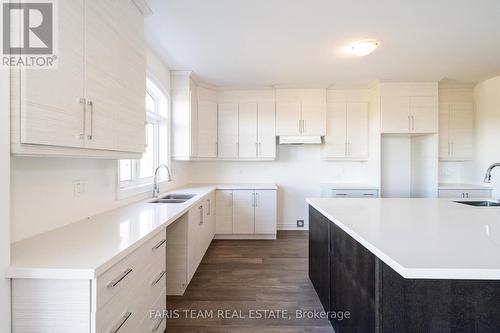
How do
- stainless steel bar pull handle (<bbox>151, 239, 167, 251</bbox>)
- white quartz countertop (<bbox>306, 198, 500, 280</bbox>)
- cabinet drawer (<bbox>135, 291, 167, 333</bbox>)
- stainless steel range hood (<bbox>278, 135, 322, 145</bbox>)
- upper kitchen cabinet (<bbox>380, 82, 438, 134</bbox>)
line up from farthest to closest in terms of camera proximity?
stainless steel range hood (<bbox>278, 135, 322, 145</bbox>) < upper kitchen cabinet (<bbox>380, 82, 438, 134</bbox>) < stainless steel bar pull handle (<bbox>151, 239, 167, 251</bbox>) < cabinet drawer (<bbox>135, 291, 167, 333</bbox>) < white quartz countertop (<bbox>306, 198, 500, 280</bbox>)

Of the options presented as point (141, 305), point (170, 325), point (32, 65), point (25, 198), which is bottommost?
point (170, 325)

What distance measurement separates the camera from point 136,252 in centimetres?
133

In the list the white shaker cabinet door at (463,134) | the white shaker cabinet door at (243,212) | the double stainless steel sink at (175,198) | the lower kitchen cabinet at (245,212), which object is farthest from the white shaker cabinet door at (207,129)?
the white shaker cabinet door at (463,134)

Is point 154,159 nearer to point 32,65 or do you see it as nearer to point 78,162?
point 78,162

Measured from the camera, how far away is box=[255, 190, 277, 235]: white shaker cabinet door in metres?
3.97

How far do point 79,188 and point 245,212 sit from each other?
2.60 m

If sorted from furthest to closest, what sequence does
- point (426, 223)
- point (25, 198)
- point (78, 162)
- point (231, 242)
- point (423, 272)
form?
point (231, 242) → point (78, 162) → point (426, 223) → point (25, 198) → point (423, 272)

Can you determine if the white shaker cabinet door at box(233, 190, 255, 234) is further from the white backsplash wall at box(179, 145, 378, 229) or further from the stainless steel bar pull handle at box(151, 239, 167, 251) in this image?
the stainless steel bar pull handle at box(151, 239, 167, 251)

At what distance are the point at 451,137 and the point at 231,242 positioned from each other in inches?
164

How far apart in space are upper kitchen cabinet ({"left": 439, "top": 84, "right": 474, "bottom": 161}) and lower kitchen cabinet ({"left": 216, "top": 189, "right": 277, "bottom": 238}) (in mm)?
3091

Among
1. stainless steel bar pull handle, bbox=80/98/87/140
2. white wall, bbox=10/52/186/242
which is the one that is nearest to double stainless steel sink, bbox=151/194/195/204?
white wall, bbox=10/52/186/242

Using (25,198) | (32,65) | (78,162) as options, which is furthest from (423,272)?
(78,162)

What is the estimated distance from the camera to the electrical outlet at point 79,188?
1695mm

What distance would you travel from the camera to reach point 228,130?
432cm
